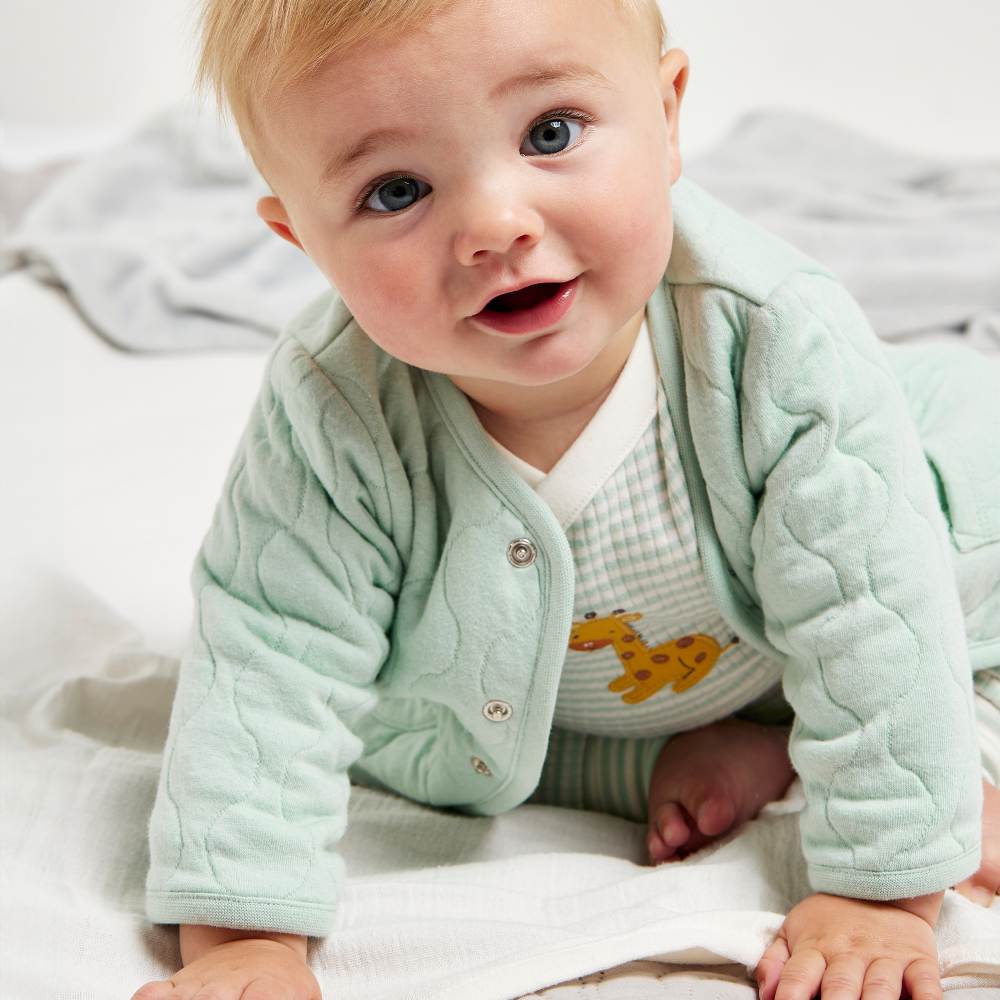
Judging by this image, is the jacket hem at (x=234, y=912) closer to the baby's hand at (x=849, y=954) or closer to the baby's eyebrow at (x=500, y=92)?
the baby's hand at (x=849, y=954)

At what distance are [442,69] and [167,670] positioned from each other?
59cm

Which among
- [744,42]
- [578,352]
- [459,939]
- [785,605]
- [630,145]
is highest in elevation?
[630,145]

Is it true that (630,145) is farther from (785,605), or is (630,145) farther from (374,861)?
(374,861)

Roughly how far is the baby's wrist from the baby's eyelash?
1.62ft

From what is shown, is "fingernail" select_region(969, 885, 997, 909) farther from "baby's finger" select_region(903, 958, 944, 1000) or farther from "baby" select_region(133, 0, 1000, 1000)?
"baby's finger" select_region(903, 958, 944, 1000)

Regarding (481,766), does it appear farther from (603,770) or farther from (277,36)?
(277,36)

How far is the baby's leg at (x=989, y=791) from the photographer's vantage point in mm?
950

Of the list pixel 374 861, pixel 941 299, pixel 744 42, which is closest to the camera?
pixel 374 861

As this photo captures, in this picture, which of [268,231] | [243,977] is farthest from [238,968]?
[268,231]

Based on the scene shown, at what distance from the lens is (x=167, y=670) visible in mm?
1175

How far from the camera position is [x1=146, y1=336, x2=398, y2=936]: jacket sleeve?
895mm

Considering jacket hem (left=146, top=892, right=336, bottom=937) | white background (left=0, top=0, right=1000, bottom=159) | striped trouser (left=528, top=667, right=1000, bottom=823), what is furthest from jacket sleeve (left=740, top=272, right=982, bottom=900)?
white background (left=0, top=0, right=1000, bottom=159)

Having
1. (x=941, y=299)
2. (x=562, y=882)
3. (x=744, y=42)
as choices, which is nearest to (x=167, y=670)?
(x=562, y=882)

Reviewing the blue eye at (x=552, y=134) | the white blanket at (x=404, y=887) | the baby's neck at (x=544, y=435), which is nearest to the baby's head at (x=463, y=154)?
the blue eye at (x=552, y=134)
